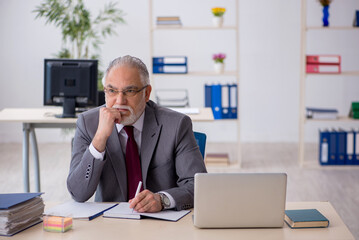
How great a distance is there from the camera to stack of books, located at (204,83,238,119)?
5.65m

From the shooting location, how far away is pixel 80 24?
6176mm

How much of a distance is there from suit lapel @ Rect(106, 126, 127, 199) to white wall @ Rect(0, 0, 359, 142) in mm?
4518

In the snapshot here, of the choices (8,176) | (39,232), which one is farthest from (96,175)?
(8,176)

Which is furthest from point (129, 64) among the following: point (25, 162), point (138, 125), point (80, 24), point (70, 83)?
point (80, 24)

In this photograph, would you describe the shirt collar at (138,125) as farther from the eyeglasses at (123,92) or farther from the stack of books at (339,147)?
the stack of books at (339,147)

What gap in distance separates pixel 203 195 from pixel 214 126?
524cm

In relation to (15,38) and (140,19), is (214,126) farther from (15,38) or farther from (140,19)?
(15,38)

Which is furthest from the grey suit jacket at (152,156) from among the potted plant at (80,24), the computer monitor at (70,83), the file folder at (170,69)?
the potted plant at (80,24)

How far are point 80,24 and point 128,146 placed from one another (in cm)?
411

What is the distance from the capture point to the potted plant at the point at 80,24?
6125mm

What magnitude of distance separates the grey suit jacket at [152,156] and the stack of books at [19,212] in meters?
0.33

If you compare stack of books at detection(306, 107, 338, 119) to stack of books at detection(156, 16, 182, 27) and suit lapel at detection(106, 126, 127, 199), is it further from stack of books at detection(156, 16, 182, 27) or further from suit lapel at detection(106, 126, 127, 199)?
suit lapel at detection(106, 126, 127, 199)

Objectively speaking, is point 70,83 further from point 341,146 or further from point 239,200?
point 341,146

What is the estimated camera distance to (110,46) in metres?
6.76
